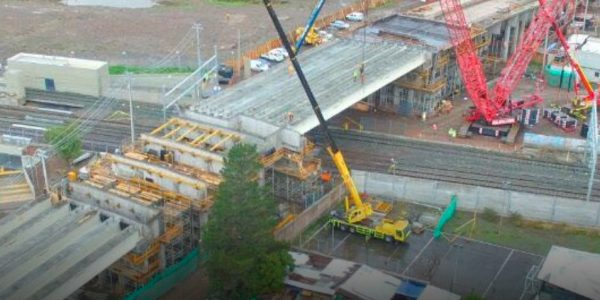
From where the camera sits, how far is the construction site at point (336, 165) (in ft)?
115

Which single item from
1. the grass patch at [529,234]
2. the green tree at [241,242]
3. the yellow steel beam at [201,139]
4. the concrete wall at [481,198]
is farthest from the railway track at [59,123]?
the grass patch at [529,234]

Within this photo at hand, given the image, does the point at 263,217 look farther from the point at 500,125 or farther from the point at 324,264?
the point at 500,125

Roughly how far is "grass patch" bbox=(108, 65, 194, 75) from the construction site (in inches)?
13.9

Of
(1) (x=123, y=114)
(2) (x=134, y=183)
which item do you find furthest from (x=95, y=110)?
(2) (x=134, y=183)

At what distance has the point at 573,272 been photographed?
32875mm

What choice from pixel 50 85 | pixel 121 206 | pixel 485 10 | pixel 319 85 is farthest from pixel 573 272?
pixel 485 10

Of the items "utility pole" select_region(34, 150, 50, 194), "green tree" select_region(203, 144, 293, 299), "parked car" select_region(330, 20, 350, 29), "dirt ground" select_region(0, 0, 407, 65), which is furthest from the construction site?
Answer: "parked car" select_region(330, 20, 350, 29)

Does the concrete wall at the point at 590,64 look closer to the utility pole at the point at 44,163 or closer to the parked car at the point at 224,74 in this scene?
the parked car at the point at 224,74

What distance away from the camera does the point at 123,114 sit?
188ft

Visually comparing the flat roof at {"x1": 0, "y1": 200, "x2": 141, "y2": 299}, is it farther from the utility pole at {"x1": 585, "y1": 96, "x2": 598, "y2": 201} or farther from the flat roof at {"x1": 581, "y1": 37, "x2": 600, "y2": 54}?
the flat roof at {"x1": 581, "y1": 37, "x2": 600, "y2": 54}

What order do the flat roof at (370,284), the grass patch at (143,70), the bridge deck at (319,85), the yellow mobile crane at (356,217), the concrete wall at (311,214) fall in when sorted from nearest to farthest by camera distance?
the flat roof at (370,284) → the yellow mobile crane at (356,217) → the concrete wall at (311,214) → the bridge deck at (319,85) → the grass patch at (143,70)

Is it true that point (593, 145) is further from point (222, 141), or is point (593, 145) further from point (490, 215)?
point (222, 141)

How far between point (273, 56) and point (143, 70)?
39.0ft

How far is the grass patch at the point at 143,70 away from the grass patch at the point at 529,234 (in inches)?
1244
